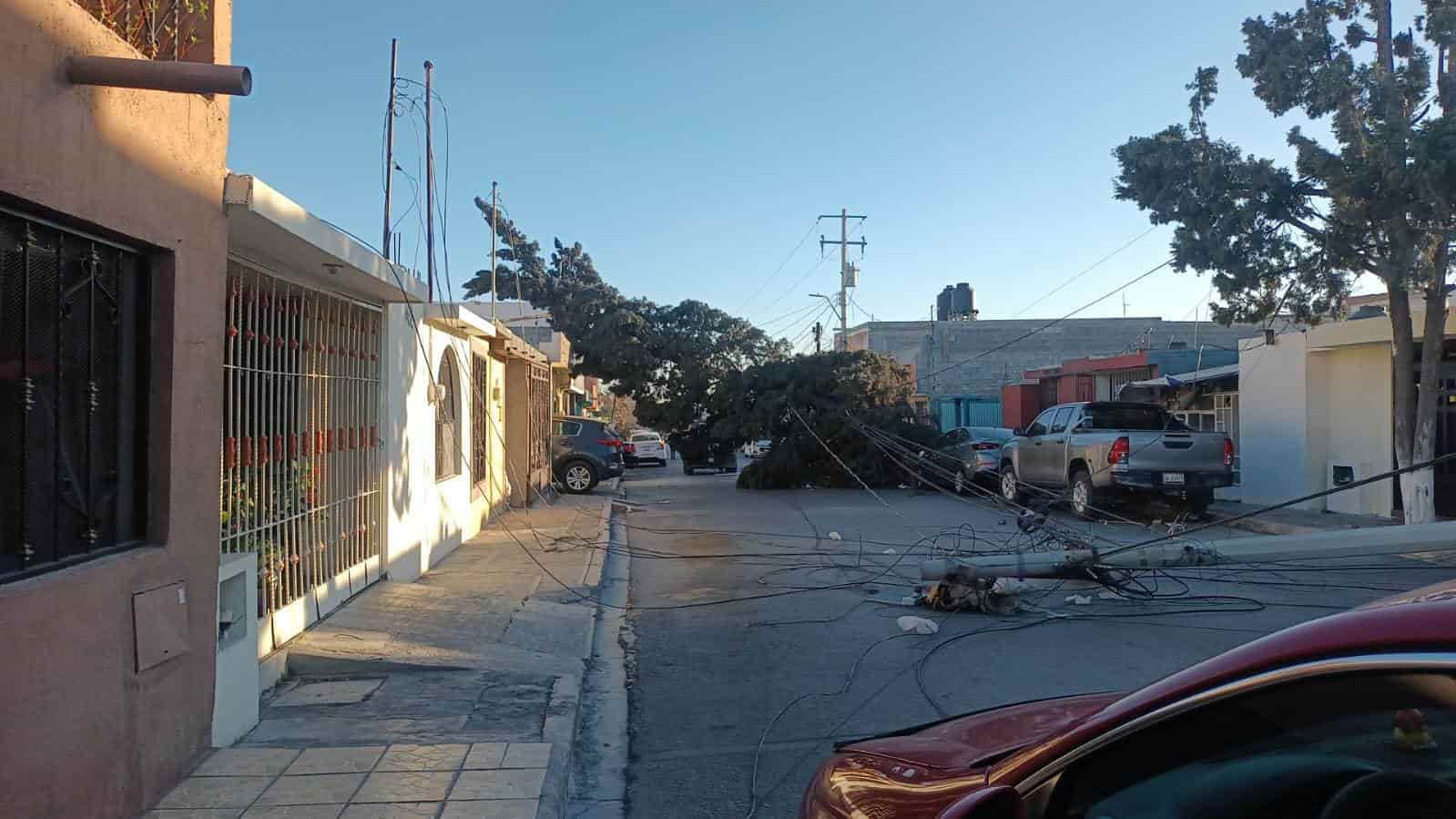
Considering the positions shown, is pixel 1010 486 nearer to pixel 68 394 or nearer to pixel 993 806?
pixel 68 394

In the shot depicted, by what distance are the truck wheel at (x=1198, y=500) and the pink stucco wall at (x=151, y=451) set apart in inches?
589

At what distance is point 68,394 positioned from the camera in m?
4.50

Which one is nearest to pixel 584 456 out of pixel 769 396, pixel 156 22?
pixel 769 396

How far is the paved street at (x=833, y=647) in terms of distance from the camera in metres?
5.93

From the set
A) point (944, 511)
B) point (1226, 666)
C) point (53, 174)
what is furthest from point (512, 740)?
point (944, 511)

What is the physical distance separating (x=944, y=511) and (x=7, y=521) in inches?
654

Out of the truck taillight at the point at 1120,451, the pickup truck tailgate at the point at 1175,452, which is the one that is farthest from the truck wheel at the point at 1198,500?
the truck taillight at the point at 1120,451

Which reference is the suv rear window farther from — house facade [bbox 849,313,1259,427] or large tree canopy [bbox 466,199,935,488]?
house facade [bbox 849,313,1259,427]

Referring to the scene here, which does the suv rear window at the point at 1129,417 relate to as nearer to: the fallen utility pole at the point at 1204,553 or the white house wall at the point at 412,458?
the fallen utility pole at the point at 1204,553

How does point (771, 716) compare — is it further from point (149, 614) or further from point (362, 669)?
point (149, 614)

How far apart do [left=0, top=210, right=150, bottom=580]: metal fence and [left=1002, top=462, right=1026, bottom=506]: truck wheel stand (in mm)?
16807

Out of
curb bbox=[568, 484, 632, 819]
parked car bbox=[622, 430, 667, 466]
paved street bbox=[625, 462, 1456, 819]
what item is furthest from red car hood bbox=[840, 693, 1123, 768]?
parked car bbox=[622, 430, 667, 466]

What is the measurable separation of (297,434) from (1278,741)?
710 centimetres

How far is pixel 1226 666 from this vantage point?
1984mm
